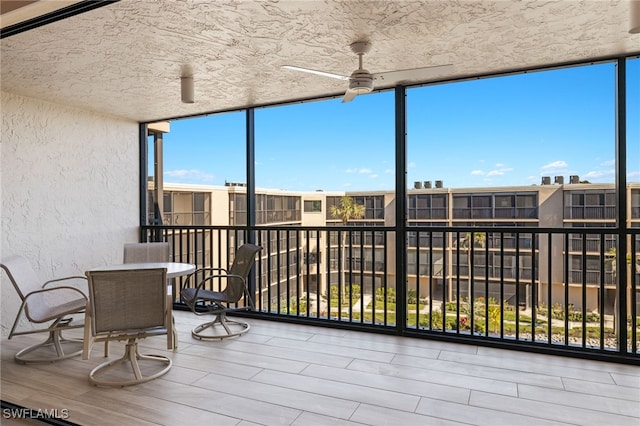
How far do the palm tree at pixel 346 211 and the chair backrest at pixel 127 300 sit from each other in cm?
222

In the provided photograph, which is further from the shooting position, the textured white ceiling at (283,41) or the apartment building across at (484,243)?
the apartment building across at (484,243)

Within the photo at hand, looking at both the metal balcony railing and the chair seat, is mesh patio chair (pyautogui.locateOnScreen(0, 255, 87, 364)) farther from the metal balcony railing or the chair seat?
the metal balcony railing

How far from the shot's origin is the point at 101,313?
2523 millimetres

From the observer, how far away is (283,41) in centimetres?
277

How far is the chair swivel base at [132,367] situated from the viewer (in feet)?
8.62

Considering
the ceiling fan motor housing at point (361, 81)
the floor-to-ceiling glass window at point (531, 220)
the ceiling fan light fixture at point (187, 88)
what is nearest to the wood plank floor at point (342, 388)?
the floor-to-ceiling glass window at point (531, 220)

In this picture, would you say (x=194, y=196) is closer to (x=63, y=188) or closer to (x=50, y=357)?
(x=63, y=188)

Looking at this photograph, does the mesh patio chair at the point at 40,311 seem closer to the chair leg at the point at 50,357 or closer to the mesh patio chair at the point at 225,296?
the chair leg at the point at 50,357

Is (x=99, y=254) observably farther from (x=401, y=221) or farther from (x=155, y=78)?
(x=401, y=221)

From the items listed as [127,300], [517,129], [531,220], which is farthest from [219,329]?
[517,129]

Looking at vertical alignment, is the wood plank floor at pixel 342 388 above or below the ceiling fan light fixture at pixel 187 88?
below

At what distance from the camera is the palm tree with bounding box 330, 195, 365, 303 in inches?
176

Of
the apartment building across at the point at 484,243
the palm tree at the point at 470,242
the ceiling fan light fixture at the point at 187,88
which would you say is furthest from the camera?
the palm tree at the point at 470,242

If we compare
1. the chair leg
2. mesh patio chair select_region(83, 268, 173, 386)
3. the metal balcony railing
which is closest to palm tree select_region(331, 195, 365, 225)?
the metal balcony railing
